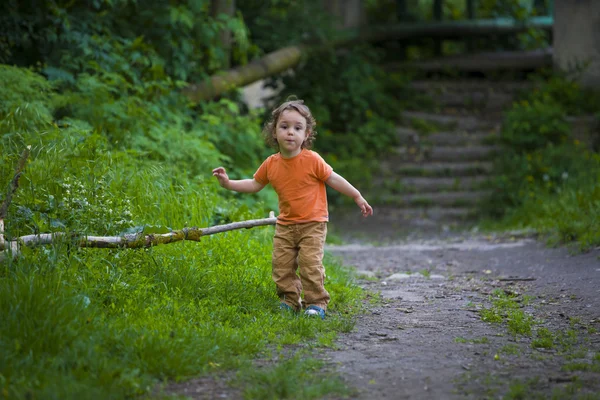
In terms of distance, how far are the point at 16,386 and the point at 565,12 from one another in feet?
41.5

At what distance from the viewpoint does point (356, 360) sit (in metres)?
3.92

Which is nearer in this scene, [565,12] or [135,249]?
[135,249]

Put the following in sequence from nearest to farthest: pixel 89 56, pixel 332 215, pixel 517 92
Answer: pixel 89 56, pixel 332 215, pixel 517 92

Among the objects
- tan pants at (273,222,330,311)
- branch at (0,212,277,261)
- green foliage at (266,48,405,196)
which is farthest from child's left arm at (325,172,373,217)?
green foliage at (266,48,405,196)

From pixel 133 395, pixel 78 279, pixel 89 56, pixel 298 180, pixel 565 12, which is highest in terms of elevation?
pixel 565 12

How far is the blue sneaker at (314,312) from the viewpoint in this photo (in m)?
4.74

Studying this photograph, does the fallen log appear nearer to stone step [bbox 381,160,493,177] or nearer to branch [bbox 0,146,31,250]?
stone step [bbox 381,160,493,177]

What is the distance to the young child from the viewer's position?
15.8 ft

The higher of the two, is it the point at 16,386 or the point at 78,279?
the point at 78,279

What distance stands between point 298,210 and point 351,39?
1075 cm

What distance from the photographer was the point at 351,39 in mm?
14945

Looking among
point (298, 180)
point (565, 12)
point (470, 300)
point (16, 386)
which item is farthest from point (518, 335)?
point (565, 12)

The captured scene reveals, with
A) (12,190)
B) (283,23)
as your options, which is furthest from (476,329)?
(283,23)

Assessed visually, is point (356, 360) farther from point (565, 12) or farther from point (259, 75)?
point (565, 12)
